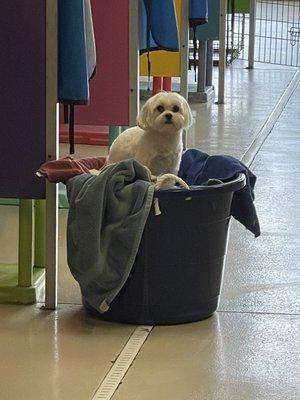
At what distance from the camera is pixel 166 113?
3.95m

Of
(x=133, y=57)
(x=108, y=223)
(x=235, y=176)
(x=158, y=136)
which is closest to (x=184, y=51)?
(x=133, y=57)

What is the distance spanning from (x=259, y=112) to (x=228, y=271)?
480cm

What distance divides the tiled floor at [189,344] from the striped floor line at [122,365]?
2cm

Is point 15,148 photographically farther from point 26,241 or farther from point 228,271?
point 228,271

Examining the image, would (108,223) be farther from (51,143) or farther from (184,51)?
(184,51)

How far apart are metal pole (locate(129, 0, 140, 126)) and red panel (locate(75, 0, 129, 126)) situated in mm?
276

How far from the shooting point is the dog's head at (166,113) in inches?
156

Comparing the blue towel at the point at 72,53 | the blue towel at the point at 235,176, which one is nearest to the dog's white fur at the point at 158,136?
the blue towel at the point at 235,176

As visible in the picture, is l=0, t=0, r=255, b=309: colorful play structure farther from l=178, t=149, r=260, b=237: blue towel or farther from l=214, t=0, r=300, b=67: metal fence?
l=214, t=0, r=300, b=67: metal fence

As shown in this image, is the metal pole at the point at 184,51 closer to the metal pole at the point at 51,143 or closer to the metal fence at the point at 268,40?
the metal pole at the point at 51,143

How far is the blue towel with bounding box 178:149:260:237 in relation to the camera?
3887 mm

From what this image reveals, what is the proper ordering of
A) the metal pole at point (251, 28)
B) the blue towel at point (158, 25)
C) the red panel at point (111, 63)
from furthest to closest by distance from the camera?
the metal pole at point (251, 28) → the blue towel at point (158, 25) → the red panel at point (111, 63)

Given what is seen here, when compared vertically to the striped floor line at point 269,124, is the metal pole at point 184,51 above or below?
above

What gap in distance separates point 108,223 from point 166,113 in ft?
1.82
